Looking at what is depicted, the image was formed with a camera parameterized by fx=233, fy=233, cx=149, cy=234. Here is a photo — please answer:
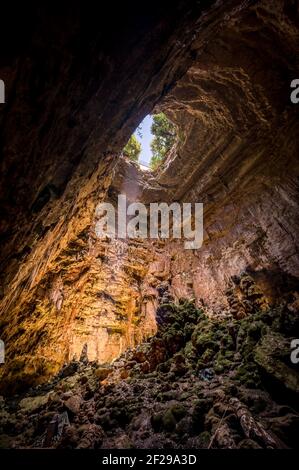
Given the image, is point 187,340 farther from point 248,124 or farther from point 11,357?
point 248,124

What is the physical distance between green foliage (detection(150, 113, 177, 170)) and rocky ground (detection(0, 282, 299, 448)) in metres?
9.06

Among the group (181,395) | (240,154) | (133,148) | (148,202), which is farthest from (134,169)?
(181,395)

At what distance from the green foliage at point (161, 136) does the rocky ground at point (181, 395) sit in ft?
29.7

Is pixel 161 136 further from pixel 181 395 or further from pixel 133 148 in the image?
pixel 181 395

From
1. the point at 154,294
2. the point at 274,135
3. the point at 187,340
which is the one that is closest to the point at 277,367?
the point at 187,340

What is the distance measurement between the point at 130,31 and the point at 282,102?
5.67m

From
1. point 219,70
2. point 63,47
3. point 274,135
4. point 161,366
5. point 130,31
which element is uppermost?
point 219,70

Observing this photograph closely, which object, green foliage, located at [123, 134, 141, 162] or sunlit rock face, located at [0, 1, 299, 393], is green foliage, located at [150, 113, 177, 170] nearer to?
green foliage, located at [123, 134, 141, 162]

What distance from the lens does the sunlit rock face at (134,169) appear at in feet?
8.95

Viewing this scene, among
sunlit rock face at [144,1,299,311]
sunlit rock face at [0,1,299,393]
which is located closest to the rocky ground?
sunlit rock face at [0,1,299,393]

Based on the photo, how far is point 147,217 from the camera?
11.3 meters

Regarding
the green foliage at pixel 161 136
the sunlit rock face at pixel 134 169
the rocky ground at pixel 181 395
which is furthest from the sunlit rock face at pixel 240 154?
the green foliage at pixel 161 136

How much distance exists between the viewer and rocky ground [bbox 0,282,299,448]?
147 inches

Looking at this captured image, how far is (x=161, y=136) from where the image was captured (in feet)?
43.2
